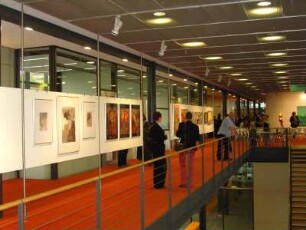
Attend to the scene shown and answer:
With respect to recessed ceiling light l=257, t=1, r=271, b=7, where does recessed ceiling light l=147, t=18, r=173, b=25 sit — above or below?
below

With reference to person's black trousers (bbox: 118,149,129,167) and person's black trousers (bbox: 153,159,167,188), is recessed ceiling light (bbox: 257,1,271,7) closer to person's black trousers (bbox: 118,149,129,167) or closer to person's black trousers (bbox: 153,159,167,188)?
person's black trousers (bbox: 153,159,167,188)

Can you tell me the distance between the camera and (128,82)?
11297 mm

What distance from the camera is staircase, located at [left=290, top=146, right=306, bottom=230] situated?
13469mm

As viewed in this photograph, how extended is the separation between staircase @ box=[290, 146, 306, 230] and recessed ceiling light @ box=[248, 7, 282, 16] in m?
9.09

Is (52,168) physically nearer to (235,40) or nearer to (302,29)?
(235,40)

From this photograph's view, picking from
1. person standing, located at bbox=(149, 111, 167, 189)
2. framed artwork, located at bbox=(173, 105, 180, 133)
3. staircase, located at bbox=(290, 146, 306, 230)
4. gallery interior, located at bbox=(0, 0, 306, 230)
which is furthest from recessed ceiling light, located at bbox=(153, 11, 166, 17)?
staircase, located at bbox=(290, 146, 306, 230)

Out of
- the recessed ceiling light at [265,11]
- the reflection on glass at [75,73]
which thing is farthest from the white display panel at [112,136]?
the recessed ceiling light at [265,11]

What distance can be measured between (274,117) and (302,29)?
21394mm

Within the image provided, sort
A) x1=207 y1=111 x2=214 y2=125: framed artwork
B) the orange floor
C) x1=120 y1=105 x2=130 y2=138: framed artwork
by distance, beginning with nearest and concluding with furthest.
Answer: the orange floor → x1=120 y1=105 x2=130 y2=138: framed artwork → x1=207 y1=111 x2=214 y2=125: framed artwork

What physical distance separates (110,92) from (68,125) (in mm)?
3853

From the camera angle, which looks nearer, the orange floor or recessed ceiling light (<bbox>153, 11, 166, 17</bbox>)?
the orange floor

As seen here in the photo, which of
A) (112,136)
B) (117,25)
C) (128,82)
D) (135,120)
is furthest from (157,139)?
(128,82)

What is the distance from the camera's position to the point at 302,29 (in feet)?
24.1

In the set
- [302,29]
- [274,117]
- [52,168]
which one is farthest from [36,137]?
[274,117]
